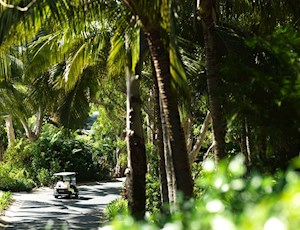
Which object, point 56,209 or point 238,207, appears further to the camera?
point 56,209

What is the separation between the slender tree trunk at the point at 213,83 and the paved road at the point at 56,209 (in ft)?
23.9

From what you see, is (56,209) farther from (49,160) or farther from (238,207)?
(238,207)

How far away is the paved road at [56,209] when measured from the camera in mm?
17375

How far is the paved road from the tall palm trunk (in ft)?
27.2

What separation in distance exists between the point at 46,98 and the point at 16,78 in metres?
10.8

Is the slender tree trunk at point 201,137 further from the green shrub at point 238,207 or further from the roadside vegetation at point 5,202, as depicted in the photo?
the green shrub at point 238,207

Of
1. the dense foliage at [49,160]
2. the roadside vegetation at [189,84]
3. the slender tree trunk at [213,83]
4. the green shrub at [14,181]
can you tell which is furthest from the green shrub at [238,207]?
the dense foliage at [49,160]

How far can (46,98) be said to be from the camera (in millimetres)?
14812

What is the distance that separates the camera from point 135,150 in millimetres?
10289

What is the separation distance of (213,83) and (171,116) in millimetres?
1706

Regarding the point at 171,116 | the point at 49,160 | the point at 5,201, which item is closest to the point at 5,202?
the point at 5,201

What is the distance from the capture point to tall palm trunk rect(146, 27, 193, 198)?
675 cm

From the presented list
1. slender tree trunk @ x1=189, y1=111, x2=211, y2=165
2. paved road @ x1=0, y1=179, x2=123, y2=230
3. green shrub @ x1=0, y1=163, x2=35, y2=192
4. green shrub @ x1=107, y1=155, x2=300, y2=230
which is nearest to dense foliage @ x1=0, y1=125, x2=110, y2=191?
green shrub @ x1=0, y1=163, x2=35, y2=192

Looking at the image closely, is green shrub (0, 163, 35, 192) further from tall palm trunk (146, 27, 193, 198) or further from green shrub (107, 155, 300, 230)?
green shrub (107, 155, 300, 230)
